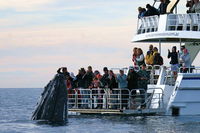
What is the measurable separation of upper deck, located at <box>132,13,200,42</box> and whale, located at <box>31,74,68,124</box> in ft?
25.4

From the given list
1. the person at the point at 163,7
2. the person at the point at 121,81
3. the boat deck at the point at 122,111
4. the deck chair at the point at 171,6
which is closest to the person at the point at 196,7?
the deck chair at the point at 171,6

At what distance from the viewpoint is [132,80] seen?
31297mm

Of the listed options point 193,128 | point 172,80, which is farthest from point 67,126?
point 172,80

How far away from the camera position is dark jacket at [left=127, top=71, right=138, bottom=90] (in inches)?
1232

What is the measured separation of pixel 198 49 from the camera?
36750 millimetres

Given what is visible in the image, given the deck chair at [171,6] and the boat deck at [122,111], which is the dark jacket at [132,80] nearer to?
the boat deck at [122,111]

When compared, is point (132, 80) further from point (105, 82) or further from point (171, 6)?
point (171, 6)

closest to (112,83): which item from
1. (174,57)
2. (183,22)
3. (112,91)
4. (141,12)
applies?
(112,91)

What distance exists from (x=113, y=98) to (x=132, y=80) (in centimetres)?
110

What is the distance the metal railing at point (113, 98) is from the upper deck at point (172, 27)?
10.1ft

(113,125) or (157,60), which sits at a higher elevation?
(157,60)

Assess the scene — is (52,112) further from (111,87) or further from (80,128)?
(111,87)

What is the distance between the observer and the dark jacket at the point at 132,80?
31281 millimetres

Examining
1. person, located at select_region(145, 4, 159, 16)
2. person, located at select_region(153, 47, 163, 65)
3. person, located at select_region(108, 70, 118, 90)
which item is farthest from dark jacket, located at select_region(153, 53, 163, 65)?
person, located at select_region(145, 4, 159, 16)
